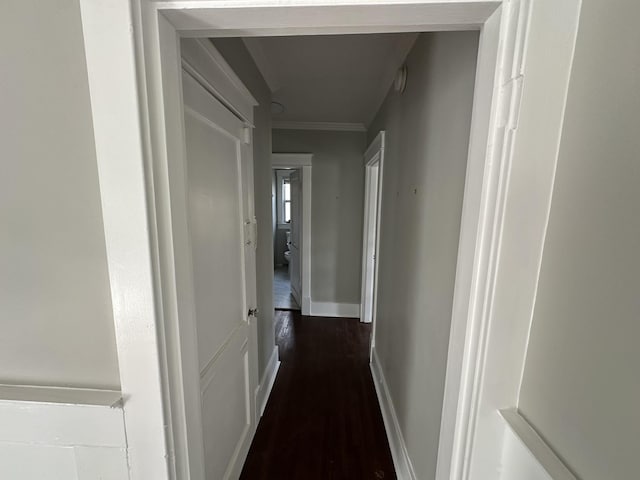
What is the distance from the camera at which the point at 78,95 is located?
0.59 meters

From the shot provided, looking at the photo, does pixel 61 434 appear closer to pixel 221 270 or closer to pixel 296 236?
pixel 221 270

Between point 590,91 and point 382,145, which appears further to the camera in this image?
point 382,145

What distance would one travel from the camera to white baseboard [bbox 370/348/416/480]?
4.94 feet

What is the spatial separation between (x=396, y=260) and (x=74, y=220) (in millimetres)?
1637

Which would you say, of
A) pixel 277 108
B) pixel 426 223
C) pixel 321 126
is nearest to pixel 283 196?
pixel 321 126

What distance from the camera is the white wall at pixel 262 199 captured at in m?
1.85

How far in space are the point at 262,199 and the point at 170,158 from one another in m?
1.48

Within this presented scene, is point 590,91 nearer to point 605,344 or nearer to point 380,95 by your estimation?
point 605,344

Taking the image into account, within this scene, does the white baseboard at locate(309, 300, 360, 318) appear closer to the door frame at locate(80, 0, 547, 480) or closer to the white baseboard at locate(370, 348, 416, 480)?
the white baseboard at locate(370, 348, 416, 480)

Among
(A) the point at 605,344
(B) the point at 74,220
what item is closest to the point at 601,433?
(A) the point at 605,344

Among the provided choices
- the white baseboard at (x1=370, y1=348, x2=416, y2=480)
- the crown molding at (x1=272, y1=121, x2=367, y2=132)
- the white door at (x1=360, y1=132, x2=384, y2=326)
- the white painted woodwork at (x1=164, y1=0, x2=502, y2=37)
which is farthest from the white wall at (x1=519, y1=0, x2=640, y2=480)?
the crown molding at (x1=272, y1=121, x2=367, y2=132)

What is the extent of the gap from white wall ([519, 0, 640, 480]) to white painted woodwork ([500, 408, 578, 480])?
0.02 metres

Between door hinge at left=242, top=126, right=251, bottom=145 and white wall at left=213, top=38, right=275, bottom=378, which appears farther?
white wall at left=213, top=38, right=275, bottom=378

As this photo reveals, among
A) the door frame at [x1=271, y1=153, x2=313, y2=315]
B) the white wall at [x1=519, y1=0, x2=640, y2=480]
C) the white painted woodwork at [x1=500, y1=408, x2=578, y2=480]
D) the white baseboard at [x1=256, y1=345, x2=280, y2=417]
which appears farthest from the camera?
the door frame at [x1=271, y1=153, x2=313, y2=315]
